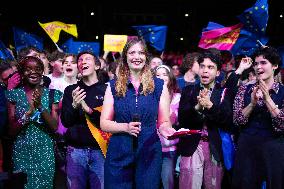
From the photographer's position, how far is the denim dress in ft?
13.9

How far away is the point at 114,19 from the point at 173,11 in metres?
4.36

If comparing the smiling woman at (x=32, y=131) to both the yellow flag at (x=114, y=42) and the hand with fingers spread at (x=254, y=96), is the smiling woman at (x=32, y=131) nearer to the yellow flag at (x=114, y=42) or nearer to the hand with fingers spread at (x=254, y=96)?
the hand with fingers spread at (x=254, y=96)

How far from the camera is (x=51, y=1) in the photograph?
1112 inches

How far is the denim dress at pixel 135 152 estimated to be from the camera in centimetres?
425

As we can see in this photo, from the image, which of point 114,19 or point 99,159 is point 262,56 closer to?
point 99,159

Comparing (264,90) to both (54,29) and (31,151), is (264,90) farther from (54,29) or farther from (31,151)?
(54,29)

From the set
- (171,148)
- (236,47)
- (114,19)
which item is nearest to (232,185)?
(171,148)

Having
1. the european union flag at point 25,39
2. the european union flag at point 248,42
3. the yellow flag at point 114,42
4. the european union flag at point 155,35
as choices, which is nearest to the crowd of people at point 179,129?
the european union flag at point 248,42

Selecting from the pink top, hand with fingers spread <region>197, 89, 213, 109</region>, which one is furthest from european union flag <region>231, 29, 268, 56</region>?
hand with fingers spread <region>197, 89, 213, 109</region>

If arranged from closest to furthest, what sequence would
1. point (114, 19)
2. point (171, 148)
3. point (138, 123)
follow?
point (138, 123) < point (171, 148) < point (114, 19)

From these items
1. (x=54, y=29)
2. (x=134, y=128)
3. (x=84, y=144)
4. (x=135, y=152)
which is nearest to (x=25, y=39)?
(x=54, y=29)

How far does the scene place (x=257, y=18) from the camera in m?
6.62

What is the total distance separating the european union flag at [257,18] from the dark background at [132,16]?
20.3m

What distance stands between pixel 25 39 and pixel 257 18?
4878 millimetres
